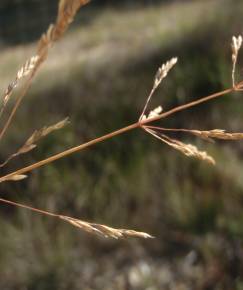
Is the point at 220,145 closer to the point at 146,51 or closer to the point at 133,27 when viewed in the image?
the point at 146,51

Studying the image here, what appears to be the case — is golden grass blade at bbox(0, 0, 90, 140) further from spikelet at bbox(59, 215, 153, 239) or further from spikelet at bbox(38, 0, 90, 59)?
spikelet at bbox(59, 215, 153, 239)

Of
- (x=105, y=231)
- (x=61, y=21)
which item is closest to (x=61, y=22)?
(x=61, y=21)

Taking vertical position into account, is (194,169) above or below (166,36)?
below

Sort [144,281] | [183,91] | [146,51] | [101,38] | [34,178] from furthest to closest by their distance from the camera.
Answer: [101,38] < [146,51] < [183,91] < [34,178] < [144,281]

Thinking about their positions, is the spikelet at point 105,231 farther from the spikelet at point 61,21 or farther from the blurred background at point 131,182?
the blurred background at point 131,182

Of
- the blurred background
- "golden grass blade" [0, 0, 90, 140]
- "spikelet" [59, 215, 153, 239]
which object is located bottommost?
the blurred background

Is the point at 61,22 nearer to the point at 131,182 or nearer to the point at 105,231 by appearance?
the point at 105,231

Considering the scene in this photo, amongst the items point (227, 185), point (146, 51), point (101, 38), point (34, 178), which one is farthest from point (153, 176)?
point (101, 38)

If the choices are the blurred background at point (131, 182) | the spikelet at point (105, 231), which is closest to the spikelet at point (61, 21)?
the spikelet at point (105, 231)

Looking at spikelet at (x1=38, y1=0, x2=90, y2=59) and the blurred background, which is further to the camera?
the blurred background

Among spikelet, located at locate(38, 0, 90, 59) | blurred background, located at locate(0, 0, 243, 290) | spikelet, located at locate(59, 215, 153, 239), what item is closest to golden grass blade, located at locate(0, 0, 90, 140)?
spikelet, located at locate(38, 0, 90, 59)
